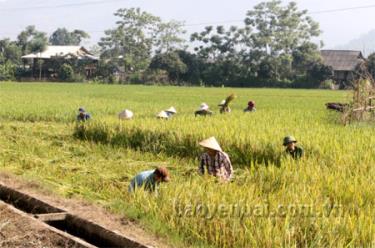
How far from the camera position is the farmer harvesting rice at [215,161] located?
7369 millimetres

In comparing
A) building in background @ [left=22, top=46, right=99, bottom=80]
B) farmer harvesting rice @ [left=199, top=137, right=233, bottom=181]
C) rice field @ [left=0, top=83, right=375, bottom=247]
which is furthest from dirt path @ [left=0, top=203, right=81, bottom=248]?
building in background @ [left=22, top=46, right=99, bottom=80]

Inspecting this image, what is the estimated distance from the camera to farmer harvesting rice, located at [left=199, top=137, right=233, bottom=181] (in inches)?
290

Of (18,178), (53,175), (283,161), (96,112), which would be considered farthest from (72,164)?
(96,112)

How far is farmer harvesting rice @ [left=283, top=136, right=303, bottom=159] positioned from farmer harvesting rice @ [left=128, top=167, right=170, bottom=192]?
2.71 meters

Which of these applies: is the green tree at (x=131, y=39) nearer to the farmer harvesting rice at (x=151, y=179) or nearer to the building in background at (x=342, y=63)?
the building in background at (x=342, y=63)

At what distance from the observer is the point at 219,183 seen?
257 inches

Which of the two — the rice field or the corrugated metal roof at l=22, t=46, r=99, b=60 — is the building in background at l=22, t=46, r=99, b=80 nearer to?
the corrugated metal roof at l=22, t=46, r=99, b=60

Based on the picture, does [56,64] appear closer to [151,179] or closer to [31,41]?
[31,41]

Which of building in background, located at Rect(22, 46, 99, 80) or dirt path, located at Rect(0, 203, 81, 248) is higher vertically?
building in background, located at Rect(22, 46, 99, 80)

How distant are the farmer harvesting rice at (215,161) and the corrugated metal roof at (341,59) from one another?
49767 millimetres

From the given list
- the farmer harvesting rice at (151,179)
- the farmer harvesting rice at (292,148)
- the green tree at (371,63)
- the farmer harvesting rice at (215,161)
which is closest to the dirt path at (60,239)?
A: the farmer harvesting rice at (151,179)

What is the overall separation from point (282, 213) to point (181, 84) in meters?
50.9

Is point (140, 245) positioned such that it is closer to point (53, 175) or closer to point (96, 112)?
point (53, 175)

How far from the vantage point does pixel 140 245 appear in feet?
15.6
